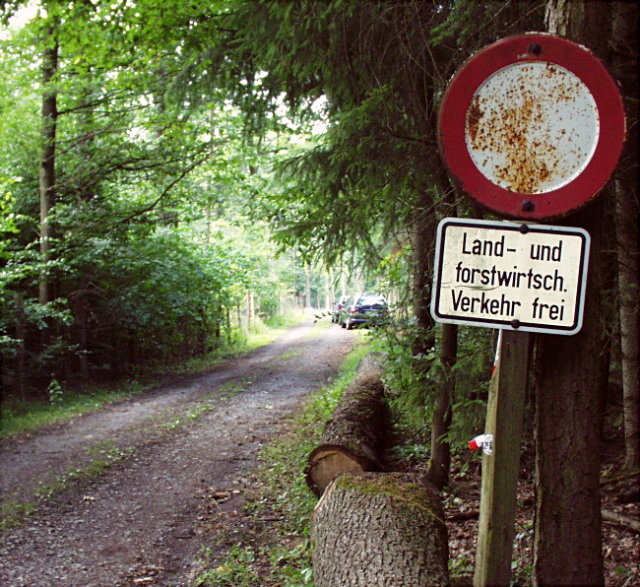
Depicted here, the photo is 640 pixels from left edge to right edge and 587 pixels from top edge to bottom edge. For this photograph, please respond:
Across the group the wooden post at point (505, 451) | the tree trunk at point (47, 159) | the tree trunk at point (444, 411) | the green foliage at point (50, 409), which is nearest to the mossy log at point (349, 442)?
the tree trunk at point (444, 411)

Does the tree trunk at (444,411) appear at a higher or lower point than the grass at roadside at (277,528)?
higher

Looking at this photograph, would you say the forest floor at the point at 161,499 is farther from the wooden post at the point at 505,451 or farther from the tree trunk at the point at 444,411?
the wooden post at the point at 505,451

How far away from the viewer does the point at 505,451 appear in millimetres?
2094

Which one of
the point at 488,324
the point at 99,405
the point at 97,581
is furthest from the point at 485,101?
the point at 99,405

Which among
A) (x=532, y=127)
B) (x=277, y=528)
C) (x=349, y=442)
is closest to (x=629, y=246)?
(x=349, y=442)

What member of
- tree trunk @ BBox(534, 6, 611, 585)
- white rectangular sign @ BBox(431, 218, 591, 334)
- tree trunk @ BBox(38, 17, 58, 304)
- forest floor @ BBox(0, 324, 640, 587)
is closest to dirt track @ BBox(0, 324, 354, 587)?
forest floor @ BBox(0, 324, 640, 587)

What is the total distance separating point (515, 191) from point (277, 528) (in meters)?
4.95

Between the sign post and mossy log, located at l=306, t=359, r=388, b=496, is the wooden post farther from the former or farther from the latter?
mossy log, located at l=306, t=359, r=388, b=496

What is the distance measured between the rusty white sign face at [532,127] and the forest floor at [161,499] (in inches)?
131

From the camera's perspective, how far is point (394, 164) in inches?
221

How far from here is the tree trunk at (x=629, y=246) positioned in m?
5.04

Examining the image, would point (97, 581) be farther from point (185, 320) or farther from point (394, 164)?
point (185, 320)

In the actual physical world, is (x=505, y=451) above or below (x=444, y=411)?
above

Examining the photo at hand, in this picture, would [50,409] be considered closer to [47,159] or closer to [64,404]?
[64,404]
